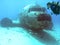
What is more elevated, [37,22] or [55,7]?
[37,22]

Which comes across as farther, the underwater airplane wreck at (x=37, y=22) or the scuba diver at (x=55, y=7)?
the underwater airplane wreck at (x=37, y=22)

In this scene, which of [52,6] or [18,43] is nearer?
[52,6]

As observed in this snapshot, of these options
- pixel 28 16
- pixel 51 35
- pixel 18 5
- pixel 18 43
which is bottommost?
pixel 18 43

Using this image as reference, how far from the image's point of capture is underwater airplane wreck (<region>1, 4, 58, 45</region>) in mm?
4359

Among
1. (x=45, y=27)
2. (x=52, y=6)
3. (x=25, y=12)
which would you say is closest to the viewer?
(x=52, y=6)

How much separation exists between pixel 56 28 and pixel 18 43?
4.28 ft

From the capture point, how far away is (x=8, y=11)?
467 cm

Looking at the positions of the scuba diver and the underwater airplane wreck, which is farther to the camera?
the underwater airplane wreck

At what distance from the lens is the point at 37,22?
4.41 meters

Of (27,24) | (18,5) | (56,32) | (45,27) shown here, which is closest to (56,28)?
(56,32)

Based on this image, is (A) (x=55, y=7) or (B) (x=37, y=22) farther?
(B) (x=37, y=22)

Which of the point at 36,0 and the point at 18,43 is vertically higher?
the point at 36,0

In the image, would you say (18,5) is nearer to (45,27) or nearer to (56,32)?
(45,27)

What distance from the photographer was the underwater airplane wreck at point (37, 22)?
4.36 m
